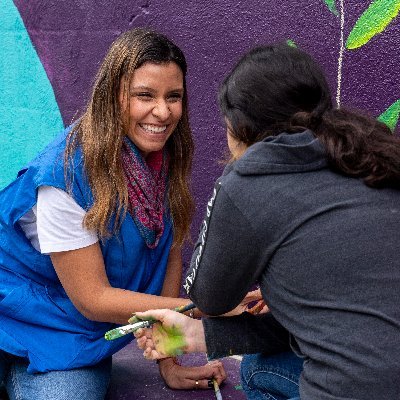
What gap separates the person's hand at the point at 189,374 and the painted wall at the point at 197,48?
77 cm

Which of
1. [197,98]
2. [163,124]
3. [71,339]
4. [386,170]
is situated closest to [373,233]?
[386,170]

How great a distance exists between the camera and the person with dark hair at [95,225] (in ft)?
7.36

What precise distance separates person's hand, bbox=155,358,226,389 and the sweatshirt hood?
3.64ft

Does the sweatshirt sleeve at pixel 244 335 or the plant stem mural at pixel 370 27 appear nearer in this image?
the sweatshirt sleeve at pixel 244 335

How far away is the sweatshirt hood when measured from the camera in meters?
1.62

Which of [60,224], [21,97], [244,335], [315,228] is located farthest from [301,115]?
[21,97]

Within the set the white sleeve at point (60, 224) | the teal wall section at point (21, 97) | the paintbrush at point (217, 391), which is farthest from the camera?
the teal wall section at point (21, 97)

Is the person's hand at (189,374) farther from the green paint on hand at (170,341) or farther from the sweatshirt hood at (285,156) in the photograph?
the sweatshirt hood at (285,156)

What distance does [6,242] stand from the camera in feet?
7.88

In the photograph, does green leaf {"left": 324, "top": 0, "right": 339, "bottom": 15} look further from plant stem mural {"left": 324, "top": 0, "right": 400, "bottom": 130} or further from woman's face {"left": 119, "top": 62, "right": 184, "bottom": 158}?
woman's face {"left": 119, "top": 62, "right": 184, "bottom": 158}

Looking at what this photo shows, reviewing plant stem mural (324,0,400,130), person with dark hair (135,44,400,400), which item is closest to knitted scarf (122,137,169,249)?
person with dark hair (135,44,400,400)

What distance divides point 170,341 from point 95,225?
43cm

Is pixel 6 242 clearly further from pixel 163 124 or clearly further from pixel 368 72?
pixel 368 72

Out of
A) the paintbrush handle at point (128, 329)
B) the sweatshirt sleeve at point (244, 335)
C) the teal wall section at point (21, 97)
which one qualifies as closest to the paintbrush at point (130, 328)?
the paintbrush handle at point (128, 329)
